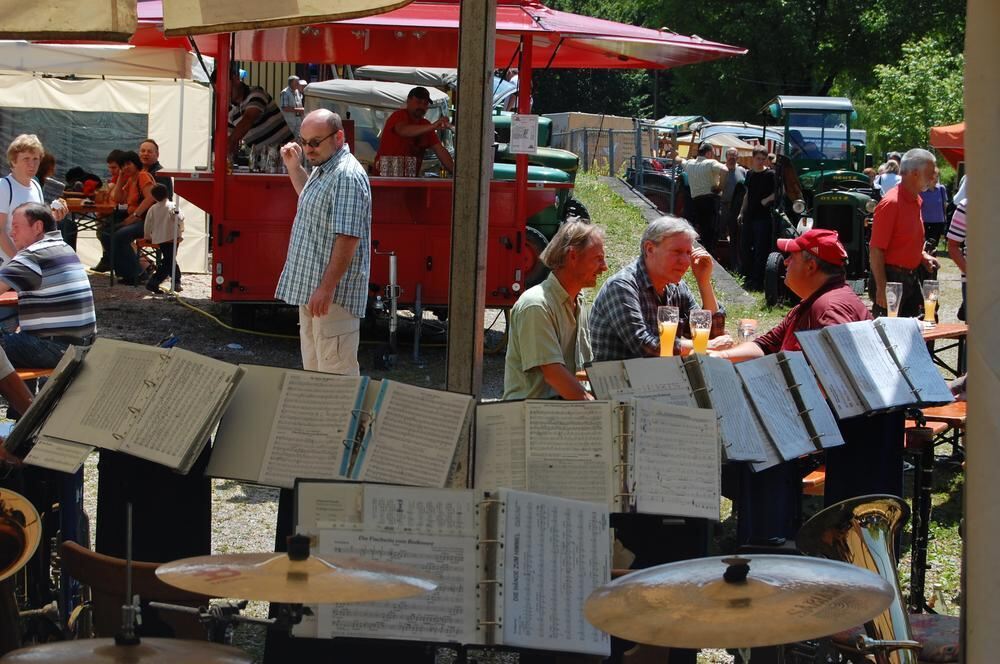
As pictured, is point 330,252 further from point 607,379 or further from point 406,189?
point 406,189

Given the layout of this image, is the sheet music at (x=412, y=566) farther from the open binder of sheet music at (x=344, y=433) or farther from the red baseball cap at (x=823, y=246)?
the red baseball cap at (x=823, y=246)

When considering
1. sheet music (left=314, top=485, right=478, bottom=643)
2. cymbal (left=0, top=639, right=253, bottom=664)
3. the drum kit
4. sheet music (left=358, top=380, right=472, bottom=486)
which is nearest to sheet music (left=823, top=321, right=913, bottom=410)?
sheet music (left=358, top=380, right=472, bottom=486)

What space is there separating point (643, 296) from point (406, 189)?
4860 mm

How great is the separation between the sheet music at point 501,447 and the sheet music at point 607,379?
63 centimetres

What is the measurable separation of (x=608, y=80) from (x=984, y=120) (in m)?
58.3

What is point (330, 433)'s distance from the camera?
392 centimetres

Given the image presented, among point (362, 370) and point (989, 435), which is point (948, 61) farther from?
point (989, 435)

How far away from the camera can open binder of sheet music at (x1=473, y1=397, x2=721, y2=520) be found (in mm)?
3871

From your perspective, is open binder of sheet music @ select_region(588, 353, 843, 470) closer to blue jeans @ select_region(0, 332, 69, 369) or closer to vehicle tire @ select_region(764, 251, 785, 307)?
blue jeans @ select_region(0, 332, 69, 369)

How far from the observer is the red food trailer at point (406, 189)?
398 inches

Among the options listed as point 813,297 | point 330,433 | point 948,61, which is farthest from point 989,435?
point 948,61

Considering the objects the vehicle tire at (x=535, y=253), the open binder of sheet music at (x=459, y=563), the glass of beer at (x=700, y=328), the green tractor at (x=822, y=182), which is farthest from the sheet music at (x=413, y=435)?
the green tractor at (x=822, y=182)

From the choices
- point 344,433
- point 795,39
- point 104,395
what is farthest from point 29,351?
point 795,39

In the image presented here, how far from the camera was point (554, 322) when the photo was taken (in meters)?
5.36
